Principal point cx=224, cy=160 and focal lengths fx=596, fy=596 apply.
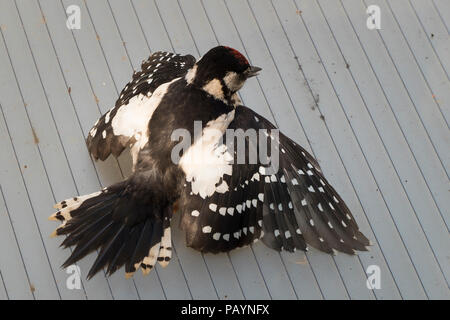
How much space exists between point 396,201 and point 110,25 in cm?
119

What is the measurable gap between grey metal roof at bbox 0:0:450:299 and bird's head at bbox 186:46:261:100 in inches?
13.0

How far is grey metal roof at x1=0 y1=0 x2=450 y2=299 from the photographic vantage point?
1829mm

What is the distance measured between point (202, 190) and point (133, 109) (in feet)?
1.13

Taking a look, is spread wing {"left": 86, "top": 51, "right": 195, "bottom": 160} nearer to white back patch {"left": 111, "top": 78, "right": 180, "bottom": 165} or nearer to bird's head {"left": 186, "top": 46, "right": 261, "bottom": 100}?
white back patch {"left": 111, "top": 78, "right": 180, "bottom": 165}

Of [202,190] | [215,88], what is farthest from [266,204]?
[215,88]

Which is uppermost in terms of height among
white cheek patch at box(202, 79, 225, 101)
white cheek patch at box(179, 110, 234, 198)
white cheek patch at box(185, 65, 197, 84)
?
white cheek patch at box(185, 65, 197, 84)

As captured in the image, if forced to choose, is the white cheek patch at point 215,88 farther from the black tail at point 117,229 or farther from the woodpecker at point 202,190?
the black tail at point 117,229

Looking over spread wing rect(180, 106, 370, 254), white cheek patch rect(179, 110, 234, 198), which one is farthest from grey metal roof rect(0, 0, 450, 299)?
white cheek patch rect(179, 110, 234, 198)

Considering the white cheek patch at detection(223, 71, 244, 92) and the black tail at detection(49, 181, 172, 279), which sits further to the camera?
the white cheek patch at detection(223, 71, 244, 92)

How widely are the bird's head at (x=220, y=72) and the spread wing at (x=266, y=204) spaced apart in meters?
0.08

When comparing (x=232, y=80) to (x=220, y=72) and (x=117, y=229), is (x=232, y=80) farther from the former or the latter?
(x=117, y=229)

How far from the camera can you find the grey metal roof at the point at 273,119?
6.00 ft

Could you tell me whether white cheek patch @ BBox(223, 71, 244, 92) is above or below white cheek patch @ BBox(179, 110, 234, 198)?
above

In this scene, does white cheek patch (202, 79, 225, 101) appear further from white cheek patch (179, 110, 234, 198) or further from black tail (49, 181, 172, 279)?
black tail (49, 181, 172, 279)
